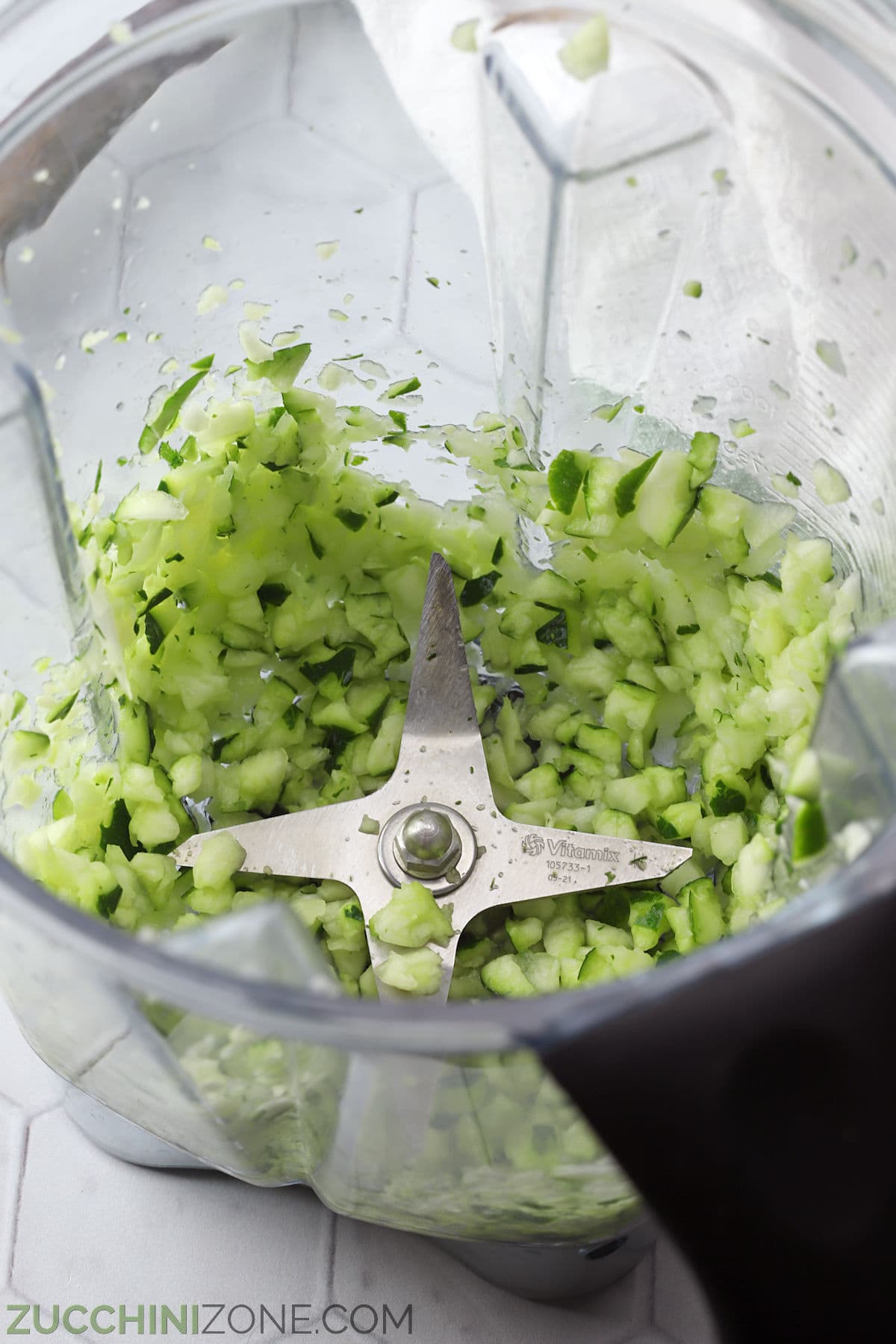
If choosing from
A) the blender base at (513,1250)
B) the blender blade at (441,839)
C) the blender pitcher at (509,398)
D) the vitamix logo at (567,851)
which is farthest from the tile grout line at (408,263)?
the blender base at (513,1250)

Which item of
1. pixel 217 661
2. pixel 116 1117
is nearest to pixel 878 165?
pixel 217 661

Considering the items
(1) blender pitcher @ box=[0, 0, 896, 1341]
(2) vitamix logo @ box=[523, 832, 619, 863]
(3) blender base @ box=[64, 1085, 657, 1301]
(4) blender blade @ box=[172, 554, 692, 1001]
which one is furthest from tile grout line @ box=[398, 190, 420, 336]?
(3) blender base @ box=[64, 1085, 657, 1301]

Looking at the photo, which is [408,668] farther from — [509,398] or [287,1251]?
[287,1251]

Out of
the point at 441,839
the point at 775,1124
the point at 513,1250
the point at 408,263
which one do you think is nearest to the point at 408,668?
the point at 441,839

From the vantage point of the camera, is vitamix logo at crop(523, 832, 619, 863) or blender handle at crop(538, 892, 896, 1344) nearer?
blender handle at crop(538, 892, 896, 1344)

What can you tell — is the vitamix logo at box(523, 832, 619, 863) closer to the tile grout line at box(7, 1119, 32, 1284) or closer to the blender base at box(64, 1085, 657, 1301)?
the blender base at box(64, 1085, 657, 1301)

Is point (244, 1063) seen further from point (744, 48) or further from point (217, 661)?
point (744, 48)
